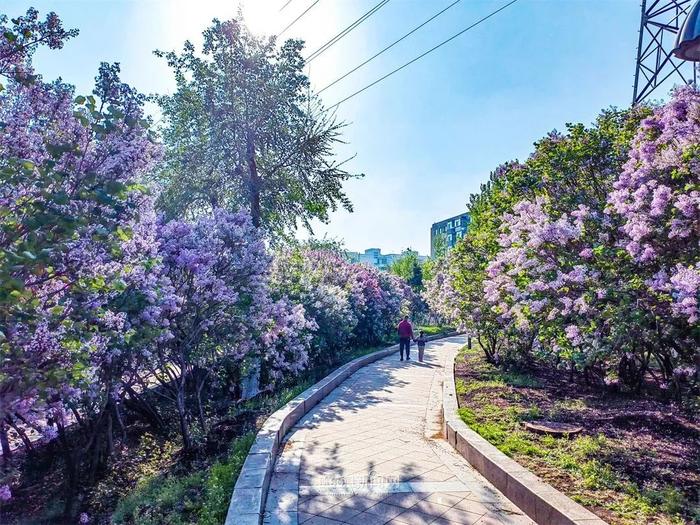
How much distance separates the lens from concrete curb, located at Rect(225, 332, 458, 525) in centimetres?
375

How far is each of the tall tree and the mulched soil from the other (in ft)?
24.9

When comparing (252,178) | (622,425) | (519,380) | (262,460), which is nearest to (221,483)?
(262,460)

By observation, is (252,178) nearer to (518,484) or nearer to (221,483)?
(221,483)

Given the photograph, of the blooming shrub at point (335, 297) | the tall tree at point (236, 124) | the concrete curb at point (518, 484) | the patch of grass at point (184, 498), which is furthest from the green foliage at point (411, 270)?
the patch of grass at point (184, 498)

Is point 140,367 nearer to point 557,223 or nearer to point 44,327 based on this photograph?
point 44,327

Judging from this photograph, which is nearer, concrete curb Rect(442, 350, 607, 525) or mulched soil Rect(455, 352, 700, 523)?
concrete curb Rect(442, 350, 607, 525)

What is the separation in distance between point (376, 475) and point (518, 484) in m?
1.39

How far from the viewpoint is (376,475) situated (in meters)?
4.85

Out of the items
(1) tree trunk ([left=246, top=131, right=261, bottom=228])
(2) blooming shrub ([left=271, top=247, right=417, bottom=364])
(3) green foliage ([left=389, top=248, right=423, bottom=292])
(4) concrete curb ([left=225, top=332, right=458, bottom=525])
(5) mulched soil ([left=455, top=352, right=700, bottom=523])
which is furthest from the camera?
(3) green foliage ([left=389, top=248, right=423, bottom=292])

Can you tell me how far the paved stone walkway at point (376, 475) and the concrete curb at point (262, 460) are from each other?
14cm

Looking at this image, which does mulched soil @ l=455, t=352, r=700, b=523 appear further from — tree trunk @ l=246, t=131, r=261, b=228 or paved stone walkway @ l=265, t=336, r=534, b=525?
tree trunk @ l=246, t=131, r=261, b=228

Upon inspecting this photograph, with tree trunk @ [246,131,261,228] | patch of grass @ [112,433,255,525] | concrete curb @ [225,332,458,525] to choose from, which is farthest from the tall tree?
patch of grass @ [112,433,255,525]

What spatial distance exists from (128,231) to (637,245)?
487cm

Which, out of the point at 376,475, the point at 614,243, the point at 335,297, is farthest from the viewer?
the point at 335,297
